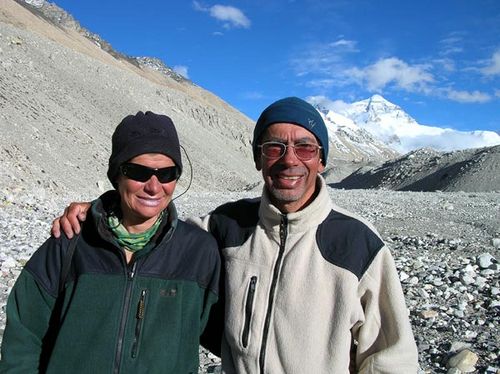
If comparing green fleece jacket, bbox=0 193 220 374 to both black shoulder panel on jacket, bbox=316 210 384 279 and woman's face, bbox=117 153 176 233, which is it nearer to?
woman's face, bbox=117 153 176 233

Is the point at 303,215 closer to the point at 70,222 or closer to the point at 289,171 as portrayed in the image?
the point at 289,171

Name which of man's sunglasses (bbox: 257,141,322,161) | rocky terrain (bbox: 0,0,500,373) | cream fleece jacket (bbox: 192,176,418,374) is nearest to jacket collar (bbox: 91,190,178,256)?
cream fleece jacket (bbox: 192,176,418,374)

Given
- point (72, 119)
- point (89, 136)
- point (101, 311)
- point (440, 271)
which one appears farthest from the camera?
point (72, 119)

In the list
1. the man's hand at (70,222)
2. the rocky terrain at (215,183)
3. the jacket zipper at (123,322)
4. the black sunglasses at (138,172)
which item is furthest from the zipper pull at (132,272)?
the rocky terrain at (215,183)

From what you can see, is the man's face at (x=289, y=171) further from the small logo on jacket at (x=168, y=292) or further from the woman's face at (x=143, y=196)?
the small logo on jacket at (x=168, y=292)

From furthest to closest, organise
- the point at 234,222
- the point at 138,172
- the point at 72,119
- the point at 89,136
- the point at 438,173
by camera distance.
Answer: the point at 438,173
the point at 72,119
the point at 89,136
the point at 234,222
the point at 138,172

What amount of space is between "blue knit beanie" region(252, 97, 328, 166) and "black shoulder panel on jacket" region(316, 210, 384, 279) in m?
0.57

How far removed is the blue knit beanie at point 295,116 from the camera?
2895 mm

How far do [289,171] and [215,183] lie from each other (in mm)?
47189

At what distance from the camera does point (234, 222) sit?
10.3 ft

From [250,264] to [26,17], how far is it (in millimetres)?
87488

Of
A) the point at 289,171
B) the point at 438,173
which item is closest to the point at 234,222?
the point at 289,171

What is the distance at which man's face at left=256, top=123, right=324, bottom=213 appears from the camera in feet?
9.53

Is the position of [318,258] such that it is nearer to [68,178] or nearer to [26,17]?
[68,178]
